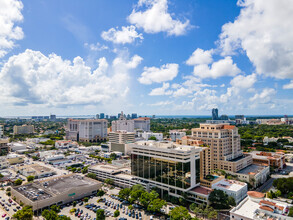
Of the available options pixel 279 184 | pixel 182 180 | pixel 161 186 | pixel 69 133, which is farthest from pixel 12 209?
pixel 69 133

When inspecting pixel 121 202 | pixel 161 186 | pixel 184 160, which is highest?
pixel 184 160

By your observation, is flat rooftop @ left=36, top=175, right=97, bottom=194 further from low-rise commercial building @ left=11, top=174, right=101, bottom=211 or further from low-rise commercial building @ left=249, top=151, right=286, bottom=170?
low-rise commercial building @ left=249, top=151, right=286, bottom=170

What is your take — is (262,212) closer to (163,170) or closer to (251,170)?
(163,170)

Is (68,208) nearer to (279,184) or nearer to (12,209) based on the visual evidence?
(12,209)

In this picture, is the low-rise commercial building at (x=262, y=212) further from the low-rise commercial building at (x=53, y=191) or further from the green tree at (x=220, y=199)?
the low-rise commercial building at (x=53, y=191)

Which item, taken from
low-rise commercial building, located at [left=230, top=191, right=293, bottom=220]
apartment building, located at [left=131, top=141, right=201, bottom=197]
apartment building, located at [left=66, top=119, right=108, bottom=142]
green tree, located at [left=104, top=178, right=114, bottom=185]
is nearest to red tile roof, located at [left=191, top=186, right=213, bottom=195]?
apartment building, located at [left=131, top=141, right=201, bottom=197]

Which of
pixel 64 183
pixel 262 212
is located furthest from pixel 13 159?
pixel 262 212

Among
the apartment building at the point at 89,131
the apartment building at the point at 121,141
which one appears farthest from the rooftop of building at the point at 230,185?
the apartment building at the point at 89,131

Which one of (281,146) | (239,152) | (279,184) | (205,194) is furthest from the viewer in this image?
(281,146)
